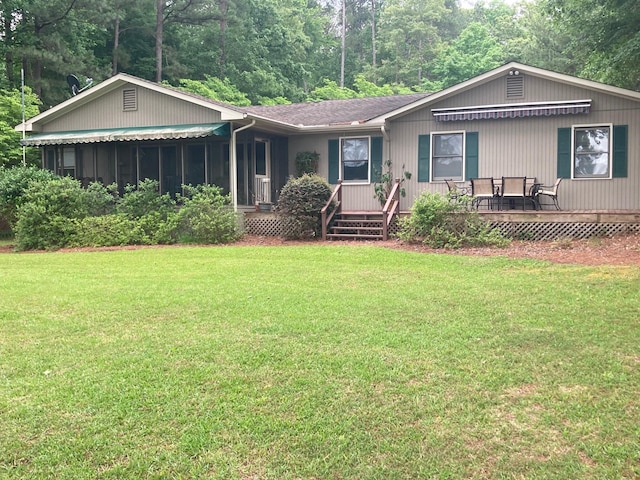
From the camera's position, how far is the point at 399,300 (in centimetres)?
613

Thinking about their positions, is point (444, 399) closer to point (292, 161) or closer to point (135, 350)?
point (135, 350)

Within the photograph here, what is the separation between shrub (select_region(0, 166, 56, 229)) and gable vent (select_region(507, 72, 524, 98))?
36.6ft

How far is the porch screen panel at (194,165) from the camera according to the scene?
49.5ft

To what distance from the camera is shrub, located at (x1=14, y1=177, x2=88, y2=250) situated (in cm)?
1264

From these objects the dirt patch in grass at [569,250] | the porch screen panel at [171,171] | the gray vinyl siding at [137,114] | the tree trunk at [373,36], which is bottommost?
the dirt patch in grass at [569,250]

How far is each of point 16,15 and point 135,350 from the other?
80.9 feet

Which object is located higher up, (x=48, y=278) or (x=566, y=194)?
(x=566, y=194)

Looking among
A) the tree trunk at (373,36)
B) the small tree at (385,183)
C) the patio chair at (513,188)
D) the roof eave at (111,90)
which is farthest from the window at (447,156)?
the tree trunk at (373,36)

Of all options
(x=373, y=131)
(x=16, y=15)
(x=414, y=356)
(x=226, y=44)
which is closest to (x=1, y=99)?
(x=16, y=15)

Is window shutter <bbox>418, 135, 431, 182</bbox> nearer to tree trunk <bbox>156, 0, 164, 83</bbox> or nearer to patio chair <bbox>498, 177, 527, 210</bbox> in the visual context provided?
patio chair <bbox>498, 177, 527, 210</bbox>

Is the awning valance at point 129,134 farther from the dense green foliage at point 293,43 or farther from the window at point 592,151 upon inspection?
the window at point 592,151

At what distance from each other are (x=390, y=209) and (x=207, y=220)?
402 centimetres

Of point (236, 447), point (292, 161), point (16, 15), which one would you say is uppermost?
point (16, 15)

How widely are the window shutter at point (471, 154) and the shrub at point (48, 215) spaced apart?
8999 mm
